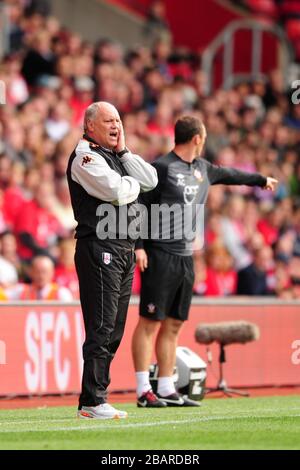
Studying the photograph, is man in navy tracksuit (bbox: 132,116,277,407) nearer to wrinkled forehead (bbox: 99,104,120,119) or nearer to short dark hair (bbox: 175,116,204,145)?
short dark hair (bbox: 175,116,204,145)

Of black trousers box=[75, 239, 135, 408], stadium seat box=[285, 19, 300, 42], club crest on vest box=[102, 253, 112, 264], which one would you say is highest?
stadium seat box=[285, 19, 300, 42]

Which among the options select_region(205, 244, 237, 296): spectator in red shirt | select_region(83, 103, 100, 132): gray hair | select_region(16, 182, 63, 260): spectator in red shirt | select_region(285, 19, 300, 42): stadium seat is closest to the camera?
select_region(83, 103, 100, 132): gray hair

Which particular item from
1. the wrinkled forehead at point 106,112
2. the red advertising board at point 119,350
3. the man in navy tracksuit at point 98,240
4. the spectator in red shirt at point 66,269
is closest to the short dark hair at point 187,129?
the man in navy tracksuit at point 98,240

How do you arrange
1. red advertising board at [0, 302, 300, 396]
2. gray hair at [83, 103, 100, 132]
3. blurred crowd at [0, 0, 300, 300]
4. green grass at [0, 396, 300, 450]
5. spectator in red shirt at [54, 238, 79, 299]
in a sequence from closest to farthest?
green grass at [0, 396, 300, 450] → gray hair at [83, 103, 100, 132] → red advertising board at [0, 302, 300, 396] → spectator in red shirt at [54, 238, 79, 299] → blurred crowd at [0, 0, 300, 300]

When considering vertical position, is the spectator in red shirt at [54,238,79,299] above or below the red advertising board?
above

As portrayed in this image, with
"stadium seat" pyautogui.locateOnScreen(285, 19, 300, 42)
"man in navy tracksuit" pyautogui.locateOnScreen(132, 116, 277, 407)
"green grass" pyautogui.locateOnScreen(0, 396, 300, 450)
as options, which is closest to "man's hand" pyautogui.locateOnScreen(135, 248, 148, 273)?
"man in navy tracksuit" pyautogui.locateOnScreen(132, 116, 277, 407)

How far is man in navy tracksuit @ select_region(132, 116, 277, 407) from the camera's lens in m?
10.9

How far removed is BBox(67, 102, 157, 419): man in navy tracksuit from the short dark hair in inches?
67.4

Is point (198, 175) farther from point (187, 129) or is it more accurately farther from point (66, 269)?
point (66, 269)

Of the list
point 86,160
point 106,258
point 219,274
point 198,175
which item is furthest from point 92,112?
point 219,274

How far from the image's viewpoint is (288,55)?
26.1 m

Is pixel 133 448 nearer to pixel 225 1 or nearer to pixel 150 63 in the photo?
pixel 150 63

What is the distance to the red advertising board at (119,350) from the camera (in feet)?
41.5

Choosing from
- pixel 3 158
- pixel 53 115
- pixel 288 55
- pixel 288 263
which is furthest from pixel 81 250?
pixel 288 55
